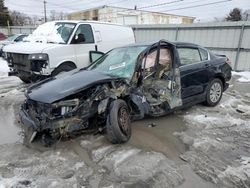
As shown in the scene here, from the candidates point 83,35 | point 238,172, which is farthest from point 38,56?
point 238,172

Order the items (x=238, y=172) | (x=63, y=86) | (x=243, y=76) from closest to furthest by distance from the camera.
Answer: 1. (x=238, y=172)
2. (x=63, y=86)
3. (x=243, y=76)

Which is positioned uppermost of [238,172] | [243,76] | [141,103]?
[141,103]

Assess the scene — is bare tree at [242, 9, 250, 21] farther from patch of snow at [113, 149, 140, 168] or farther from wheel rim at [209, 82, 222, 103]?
patch of snow at [113, 149, 140, 168]

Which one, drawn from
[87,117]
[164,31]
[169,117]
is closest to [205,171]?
[87,117]

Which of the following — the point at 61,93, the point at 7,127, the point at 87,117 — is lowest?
the point at 7,127

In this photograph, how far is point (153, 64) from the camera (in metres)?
5.13

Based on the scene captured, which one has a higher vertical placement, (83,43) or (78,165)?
(83,43)

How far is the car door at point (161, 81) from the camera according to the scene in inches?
200

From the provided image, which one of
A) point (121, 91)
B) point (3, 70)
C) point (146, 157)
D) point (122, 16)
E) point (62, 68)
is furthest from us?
point (122, 16)

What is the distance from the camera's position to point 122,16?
3709 centimetres

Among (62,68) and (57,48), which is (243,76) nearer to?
(62,68)

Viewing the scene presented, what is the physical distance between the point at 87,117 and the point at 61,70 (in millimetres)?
3942

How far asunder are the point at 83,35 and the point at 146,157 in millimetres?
Result: 5378

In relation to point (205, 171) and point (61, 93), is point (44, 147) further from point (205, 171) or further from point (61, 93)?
point (205, 171)
